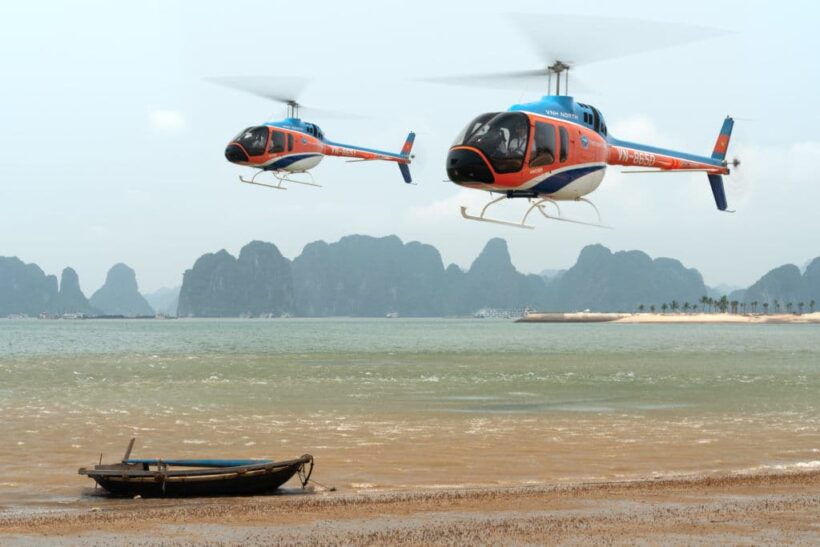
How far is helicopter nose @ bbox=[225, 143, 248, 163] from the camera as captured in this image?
154ft

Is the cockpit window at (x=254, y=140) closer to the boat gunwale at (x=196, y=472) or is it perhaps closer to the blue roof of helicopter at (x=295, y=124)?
the blue roof of helicopter at (x=295, y=124)

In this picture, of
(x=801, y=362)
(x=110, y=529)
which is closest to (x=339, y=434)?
(x=110, y=529)

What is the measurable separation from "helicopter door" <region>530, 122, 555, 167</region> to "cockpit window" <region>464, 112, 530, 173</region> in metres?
0.33

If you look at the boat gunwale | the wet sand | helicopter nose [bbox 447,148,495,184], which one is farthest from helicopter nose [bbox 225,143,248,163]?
the wet sand

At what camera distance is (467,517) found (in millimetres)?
17297

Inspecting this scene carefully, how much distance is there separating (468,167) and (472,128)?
103 centimetres

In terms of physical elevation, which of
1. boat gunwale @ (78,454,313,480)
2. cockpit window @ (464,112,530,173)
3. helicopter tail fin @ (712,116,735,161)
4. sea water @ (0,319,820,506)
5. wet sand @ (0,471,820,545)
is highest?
helicopter tail fin @ (712,116,735,161)

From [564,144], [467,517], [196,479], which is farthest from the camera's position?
[564,144]

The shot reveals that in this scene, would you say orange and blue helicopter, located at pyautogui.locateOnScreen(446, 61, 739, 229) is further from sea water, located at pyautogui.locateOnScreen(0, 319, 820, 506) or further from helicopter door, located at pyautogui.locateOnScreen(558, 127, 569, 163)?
sea water, located at pyautogui.locateOnScreen(0, 319, 820, 506)

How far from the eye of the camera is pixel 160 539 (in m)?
15.6

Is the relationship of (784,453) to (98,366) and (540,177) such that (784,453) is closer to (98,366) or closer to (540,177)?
(540,177)

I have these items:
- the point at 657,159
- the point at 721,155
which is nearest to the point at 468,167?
the point at 657,159

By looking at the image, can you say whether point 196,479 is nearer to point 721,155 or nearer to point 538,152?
point 538,152

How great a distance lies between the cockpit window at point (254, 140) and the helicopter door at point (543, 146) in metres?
23.7
